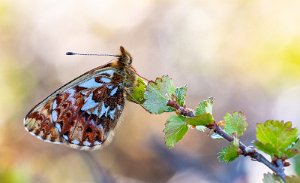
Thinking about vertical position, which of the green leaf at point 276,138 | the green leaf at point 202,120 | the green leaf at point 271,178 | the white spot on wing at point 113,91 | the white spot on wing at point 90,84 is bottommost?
the green leaf at point 271,178

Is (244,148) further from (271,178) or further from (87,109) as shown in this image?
(87,109)

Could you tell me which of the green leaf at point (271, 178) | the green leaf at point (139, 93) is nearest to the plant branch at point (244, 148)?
the green leaf at point (271, 178)

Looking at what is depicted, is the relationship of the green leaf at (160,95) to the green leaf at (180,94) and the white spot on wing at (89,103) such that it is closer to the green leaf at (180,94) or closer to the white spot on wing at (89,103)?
the green leaf at (180,94)

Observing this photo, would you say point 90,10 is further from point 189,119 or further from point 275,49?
point 189,119

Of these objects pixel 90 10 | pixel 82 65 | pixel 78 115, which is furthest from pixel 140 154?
pixel 78 115

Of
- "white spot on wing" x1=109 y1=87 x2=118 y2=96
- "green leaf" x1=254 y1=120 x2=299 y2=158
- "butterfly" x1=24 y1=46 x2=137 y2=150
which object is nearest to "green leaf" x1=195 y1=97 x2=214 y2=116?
"green leaf" x1=254 y1=120 x2=299 y2=158

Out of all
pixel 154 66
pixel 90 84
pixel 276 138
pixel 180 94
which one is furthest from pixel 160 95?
pixel 154 66
